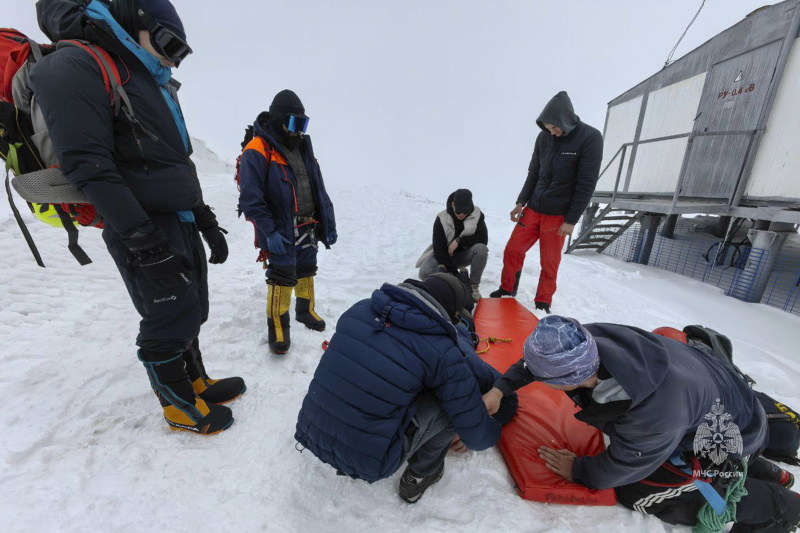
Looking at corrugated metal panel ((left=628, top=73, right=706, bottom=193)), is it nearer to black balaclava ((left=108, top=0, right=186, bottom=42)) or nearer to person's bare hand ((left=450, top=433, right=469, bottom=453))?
person's bare hand ((left=450, top=433, right=469, bottom=453))

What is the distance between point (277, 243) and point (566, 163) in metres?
2.83

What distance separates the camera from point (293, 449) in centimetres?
179

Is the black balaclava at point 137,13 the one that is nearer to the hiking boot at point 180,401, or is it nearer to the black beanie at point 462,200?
the hiking boot at point 180,401

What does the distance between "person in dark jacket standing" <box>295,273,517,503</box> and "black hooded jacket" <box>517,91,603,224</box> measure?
8.32 ft

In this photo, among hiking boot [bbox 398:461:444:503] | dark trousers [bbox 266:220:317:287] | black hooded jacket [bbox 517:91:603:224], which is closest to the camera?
hiking boot [bbox 398:461:444:503]

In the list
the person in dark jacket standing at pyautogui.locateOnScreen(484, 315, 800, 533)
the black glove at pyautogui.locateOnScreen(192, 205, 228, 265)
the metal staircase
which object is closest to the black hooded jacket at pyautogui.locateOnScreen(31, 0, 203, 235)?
the black glove at pyautogui.locateOnScreen(192, 205, 228, 265)

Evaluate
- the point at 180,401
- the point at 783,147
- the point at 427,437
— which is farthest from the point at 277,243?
the point at 783,147

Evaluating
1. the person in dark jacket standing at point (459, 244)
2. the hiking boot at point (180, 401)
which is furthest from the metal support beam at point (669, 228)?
the hiking boot at point (180, 401)

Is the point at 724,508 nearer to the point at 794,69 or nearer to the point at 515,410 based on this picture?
the point at 515,410

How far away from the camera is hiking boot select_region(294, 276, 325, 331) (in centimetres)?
295

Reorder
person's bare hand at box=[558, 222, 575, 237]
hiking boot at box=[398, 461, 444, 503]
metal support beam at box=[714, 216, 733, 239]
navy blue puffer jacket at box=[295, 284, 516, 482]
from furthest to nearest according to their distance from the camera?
metal support beam at box=[714, 216, 733, 239] < person's bare hand at box=[558, 222, 575, 237] < hiking boot at box=[398, 461, 444, 503] < navy blue puffer jacket at box=[295, 284, 516, 482]

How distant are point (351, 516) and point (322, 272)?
3.30 metres

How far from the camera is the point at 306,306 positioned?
9.84ft

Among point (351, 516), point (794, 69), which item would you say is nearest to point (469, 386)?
point (351, 516)
